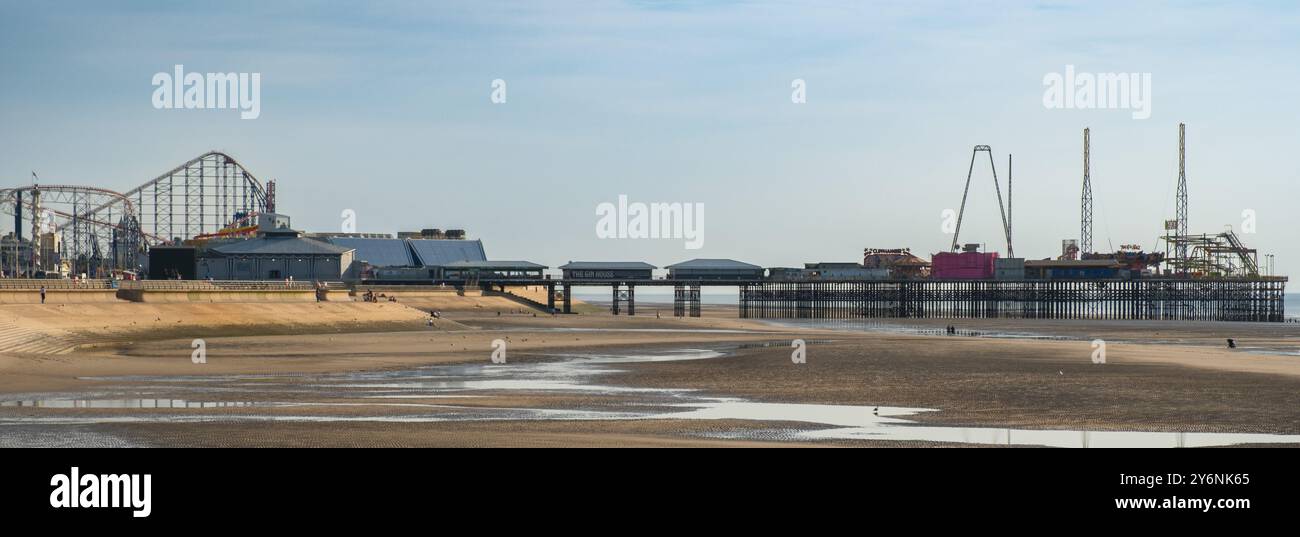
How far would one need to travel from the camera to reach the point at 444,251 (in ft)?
552

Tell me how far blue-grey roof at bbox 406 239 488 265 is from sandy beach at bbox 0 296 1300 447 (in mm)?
98926

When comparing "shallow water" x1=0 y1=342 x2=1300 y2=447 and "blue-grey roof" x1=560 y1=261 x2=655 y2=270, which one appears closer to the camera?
"shallow water" x1=0 y1=342 x2=1300 y2=447

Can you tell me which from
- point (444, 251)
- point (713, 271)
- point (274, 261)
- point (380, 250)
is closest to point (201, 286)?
point (274, 261)

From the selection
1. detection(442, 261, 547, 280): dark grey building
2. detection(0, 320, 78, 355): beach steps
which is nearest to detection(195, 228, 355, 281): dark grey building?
detection(442, 261, 547, 280): dark grey building

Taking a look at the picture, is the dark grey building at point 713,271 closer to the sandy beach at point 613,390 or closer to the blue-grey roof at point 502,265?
the blue-grey roof at point 502,265

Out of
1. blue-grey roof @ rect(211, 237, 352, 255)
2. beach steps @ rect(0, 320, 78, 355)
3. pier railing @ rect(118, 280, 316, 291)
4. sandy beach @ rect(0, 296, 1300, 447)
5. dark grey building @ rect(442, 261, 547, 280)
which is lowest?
sandy beach @ rect(0, 296, 1300, 447)

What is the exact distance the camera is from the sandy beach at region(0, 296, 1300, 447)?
24.0 m

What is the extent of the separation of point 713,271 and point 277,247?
4786cm

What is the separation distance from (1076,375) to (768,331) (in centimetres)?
4165

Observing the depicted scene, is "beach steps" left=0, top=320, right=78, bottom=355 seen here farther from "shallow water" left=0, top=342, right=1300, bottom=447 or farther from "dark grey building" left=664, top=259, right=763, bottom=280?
"dark grey building" left=664, top=259, right=763, bottom=280

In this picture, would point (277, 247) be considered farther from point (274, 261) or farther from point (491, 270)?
point (491, 270)

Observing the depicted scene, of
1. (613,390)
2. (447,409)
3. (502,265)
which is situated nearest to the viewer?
(447,409)

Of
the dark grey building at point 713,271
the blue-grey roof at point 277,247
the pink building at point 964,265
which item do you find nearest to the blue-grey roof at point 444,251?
the blue-grey roof at point 277,247
